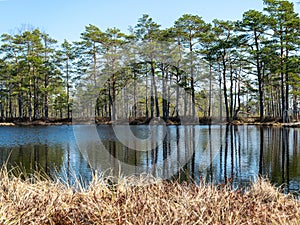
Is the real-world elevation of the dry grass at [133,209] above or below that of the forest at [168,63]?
below

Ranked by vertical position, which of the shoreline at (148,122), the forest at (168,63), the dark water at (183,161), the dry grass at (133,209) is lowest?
the dark water at (183,161)

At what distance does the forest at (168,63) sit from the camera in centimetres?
2586

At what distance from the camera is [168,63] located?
105 feet

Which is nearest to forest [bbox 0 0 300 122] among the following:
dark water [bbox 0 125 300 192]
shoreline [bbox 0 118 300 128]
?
shoreline [bbox 0 118 300 128]

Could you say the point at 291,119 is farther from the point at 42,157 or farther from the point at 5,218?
the point at 5,218

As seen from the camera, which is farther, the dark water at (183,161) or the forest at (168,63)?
the forest at (168,63)

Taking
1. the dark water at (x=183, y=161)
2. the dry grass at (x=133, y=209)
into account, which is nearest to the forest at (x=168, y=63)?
the dark water at (x=183, y=161)

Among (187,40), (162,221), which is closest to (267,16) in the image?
(187,40)

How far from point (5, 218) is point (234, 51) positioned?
2823 cm

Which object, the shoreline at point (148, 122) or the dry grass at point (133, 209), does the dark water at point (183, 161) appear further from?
the shoreline at point (148, 122)

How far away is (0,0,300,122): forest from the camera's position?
84.8ft

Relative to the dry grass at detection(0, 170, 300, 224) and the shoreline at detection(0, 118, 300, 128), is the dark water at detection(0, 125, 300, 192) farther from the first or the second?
the shoreline at detection(0, 118, 300, 128)

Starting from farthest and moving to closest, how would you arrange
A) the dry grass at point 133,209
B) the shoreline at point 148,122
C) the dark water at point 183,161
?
the shoreline at point 148,122 → the dark water at point 183,161 → the dry grass at point 133,209

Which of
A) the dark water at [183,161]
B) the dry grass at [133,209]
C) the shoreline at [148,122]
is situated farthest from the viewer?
the shoreline at [148,122]
